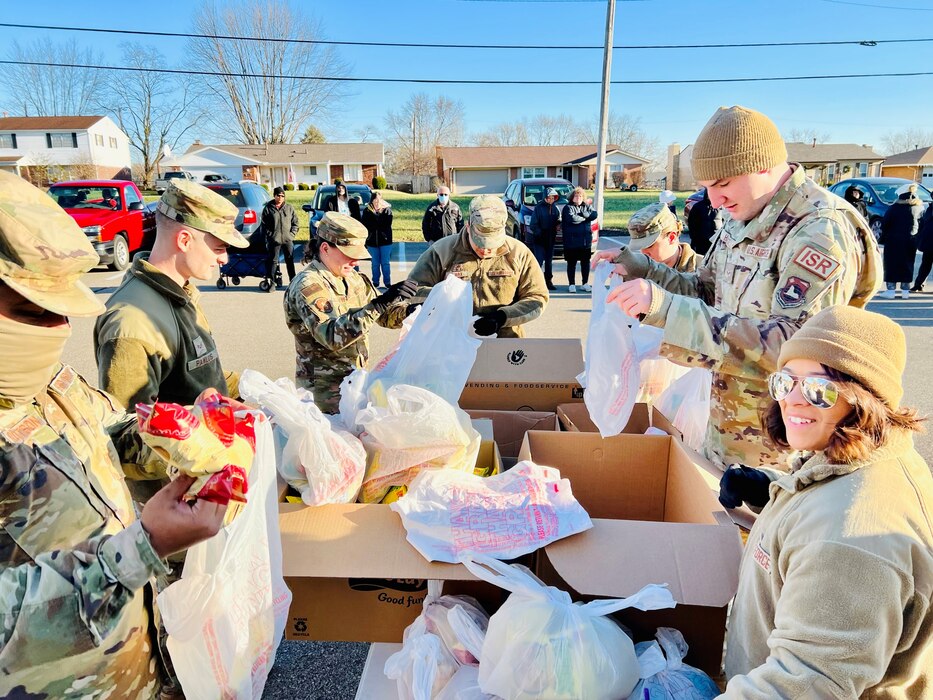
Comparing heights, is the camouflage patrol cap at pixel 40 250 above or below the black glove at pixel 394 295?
above

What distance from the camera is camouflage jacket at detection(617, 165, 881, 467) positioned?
1874mm

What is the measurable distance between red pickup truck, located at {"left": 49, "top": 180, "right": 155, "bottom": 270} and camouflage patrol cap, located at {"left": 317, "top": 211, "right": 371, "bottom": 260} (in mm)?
10168

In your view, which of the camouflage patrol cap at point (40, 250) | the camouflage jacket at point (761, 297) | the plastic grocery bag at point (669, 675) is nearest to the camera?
the camouflage patrol cap at point (40, 250)

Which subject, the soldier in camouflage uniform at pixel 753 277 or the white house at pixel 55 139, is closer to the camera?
the soldier in camouflage uniform at pixel 753 277

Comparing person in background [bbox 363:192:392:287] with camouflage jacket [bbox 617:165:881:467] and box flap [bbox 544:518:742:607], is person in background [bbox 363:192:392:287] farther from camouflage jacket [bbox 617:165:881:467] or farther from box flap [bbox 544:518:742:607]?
box flap [bbox 544:518:742:607]

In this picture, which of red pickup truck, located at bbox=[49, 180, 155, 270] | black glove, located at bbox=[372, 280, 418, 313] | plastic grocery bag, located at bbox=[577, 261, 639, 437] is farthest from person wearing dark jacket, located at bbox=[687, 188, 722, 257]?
red pickup truck, located at bbox=[49, 180, 155, 270]

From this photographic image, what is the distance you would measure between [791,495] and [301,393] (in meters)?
1.48

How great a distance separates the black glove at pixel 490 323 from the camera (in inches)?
138

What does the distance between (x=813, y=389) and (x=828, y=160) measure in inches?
2585

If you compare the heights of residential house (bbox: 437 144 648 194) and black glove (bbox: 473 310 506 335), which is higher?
residential house (bbox: 437 144 648 194)

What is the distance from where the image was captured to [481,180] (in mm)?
51594

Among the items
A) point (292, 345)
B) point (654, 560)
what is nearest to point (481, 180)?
point (292, 345)

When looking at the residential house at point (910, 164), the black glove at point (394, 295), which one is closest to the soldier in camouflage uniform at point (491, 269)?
the black glove at point (394, 295)

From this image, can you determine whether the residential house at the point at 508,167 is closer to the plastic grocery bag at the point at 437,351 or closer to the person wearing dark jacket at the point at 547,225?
the person wearing dark jacket at the point at 547,225
